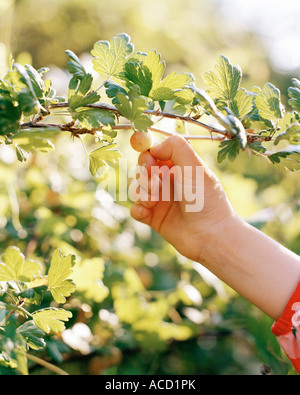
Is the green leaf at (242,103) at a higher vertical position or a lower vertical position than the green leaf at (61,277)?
higher

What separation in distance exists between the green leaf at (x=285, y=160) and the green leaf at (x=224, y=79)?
0.09 m

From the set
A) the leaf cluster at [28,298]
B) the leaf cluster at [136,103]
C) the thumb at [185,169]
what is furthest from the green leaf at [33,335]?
the thumb at [185,169]

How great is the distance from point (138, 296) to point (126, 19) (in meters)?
5.01

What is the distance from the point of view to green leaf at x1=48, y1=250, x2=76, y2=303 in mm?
431

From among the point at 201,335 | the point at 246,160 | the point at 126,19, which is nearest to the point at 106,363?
the point at 201,335

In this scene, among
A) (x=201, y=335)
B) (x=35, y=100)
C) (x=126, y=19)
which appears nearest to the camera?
(x=35, y=100)

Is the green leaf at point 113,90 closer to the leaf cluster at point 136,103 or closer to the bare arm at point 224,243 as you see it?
the leaf cluster at point 136,103

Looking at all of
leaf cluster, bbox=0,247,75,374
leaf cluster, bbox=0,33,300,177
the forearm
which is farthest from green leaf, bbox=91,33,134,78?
the forearm

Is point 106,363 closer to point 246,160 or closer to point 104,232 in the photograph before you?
point 104,232

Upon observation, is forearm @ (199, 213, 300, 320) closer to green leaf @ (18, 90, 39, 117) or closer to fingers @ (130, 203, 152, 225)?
fingers @ (130, 203, 152, 225)

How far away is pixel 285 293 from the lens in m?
0.59

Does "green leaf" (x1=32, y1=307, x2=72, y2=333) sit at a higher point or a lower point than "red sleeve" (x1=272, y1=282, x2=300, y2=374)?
higher

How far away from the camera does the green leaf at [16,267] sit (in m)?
0.43

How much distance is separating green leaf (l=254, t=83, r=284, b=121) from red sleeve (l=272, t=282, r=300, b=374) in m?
0.28
